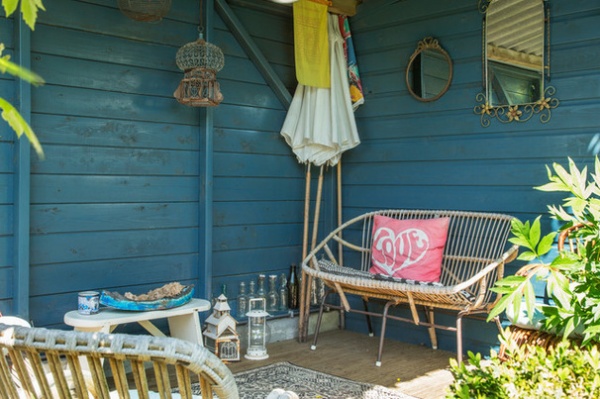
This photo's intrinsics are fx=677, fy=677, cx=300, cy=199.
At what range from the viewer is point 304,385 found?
140 inches

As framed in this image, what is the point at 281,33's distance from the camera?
15.5 feet

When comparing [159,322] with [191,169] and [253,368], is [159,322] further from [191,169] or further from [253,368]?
[191,169]

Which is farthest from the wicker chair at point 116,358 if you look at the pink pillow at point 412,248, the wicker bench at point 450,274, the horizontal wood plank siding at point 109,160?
the pink pillow at point 412,248

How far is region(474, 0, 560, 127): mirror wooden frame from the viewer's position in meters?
3.87

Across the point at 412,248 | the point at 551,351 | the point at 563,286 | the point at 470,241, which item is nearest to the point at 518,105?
the point at 470,241

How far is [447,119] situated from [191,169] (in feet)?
5.47

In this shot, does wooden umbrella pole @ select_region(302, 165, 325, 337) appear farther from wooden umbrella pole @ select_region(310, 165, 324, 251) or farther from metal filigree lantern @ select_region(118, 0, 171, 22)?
metal filigree lantern @ select_region(118, 0, 171, 22)

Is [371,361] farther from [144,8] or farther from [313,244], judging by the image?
[144,8]

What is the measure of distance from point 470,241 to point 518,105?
87cm

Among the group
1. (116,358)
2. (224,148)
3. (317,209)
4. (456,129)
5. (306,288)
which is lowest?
(306,288)

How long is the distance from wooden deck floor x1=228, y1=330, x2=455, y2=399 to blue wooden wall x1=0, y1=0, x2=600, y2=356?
0.24 meters

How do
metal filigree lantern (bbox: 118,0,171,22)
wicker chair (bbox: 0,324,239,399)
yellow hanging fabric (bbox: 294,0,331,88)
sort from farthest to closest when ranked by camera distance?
yellow hanging fabric (bbox: 294,0,331,88)
metal filigree lantern (bbox: 118,0,171,22)
wicker chair (bbox: 0,324,239,399)

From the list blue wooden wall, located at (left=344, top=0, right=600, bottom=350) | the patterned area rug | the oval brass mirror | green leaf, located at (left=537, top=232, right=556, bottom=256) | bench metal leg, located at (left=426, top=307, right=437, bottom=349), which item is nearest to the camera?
green leaf, located at (left=537, top=232, right=556, bottom=256)

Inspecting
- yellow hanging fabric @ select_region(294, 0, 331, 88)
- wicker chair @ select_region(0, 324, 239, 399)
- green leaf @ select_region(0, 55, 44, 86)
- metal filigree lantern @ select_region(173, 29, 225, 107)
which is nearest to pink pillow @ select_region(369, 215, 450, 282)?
yellow hanging fabric @ select_region(294, 0, 331, 88)
